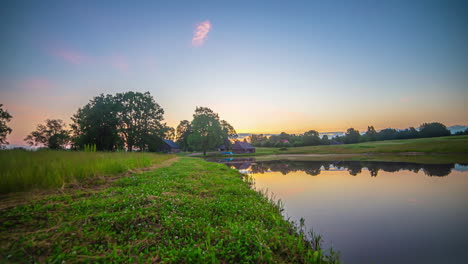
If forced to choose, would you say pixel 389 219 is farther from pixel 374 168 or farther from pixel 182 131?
pixel 182 131

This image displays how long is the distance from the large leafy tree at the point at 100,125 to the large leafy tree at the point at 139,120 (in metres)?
2.95

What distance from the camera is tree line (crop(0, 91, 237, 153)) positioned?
28.9 metres

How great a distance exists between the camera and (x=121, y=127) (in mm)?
35969

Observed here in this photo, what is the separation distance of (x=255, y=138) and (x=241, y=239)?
140 m

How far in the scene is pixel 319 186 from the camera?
11.9 meters

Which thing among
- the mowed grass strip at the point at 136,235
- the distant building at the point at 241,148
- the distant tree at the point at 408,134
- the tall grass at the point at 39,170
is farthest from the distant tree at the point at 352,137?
the tall grass at the point at 39,170

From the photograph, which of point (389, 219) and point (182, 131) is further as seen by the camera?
point (182, 131)

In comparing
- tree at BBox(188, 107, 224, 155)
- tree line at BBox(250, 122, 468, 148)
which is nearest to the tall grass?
tree at BBox(188, 107, 224, 155)

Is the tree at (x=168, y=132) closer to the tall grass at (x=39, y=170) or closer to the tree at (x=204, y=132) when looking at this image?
the tree at (x=204, y=132)

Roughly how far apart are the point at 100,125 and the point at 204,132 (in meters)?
30.1

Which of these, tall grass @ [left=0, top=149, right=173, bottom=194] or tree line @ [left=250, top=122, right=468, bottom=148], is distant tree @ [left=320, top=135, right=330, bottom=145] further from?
tall grass @ [left=0, top=149, right=173, bottom=194]

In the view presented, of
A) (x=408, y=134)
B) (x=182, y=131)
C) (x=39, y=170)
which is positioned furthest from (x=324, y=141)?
(x=39, y=170)

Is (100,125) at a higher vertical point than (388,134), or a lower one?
higher

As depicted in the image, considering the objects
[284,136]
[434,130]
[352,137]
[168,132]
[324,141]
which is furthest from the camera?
[284,136]
